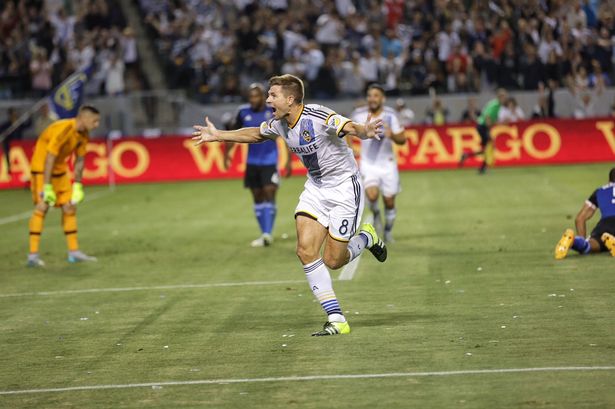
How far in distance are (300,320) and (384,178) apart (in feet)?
20.1

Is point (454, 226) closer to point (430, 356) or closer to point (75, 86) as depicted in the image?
point (430, 356)

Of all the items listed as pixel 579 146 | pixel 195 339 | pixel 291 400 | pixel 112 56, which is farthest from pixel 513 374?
pixel 112 56

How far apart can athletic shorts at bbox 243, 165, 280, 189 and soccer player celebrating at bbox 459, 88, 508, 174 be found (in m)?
12.8

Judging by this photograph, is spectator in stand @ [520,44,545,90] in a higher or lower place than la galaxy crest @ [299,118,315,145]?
lower

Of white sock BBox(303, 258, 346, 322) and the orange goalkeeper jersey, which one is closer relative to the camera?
white sock BBox(303, 258, 346, 322)

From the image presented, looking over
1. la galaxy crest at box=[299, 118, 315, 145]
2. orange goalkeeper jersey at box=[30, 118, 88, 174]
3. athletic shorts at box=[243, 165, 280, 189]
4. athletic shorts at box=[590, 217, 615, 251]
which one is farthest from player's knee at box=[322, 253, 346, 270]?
athletic shorts at box=[243, 165, 280, 189]

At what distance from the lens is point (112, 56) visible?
33938mm

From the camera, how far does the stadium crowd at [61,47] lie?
33.9 meters

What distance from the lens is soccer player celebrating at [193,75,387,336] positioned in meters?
9.88

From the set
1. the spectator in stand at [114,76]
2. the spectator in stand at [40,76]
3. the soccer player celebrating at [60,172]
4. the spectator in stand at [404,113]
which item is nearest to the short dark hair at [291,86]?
the soccer player celebrating at [60,172]

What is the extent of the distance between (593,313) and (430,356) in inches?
89.2

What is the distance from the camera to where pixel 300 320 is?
1065 cm

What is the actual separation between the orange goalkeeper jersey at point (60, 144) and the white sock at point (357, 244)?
20.0 ft

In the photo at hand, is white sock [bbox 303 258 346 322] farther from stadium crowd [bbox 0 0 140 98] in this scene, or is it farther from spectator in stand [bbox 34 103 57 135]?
stadium crowd [bbox 0 0 140 98]
